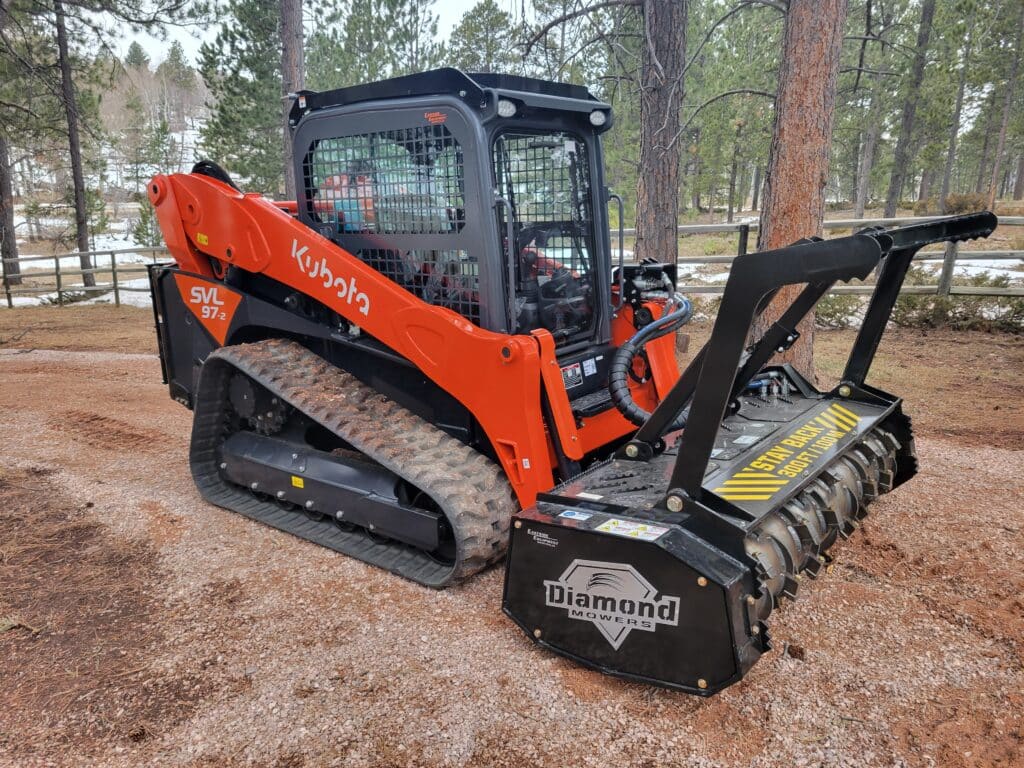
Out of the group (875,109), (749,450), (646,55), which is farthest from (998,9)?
(749,450)

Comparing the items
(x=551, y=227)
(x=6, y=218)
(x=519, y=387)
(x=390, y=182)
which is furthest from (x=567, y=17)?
(x=6, y=218)

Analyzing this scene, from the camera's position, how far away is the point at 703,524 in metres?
2.66

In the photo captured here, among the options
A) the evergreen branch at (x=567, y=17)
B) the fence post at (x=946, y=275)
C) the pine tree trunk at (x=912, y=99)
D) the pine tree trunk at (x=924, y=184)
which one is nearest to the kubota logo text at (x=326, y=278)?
the evergreen branch at (x=567, y=17)

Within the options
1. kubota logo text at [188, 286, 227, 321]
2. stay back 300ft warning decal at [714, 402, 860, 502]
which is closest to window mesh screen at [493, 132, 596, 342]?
stay back 300ft warning decal at [714, 402, 860, 502]

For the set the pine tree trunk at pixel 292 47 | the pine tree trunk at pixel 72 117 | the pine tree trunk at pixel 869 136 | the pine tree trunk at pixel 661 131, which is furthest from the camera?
the pine tree trunk at pixel 869 136

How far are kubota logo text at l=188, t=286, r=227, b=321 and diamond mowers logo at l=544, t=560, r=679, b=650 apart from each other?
296cm

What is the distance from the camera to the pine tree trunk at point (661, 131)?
7.38 metres

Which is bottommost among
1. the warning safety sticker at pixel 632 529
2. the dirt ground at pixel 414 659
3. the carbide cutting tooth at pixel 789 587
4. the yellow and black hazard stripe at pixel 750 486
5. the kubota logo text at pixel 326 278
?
the dirt ground at pixel 414 659

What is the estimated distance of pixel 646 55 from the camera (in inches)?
296

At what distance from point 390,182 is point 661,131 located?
4179 mm

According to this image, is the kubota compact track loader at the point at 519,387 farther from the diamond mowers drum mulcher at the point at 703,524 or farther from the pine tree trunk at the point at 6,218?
the pine tree trunk at the point at 6,218

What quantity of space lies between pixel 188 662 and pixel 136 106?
37.8 m

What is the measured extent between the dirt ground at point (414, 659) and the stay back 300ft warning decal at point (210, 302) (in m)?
1.09

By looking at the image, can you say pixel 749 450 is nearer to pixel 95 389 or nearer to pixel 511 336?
pixel 511 336
